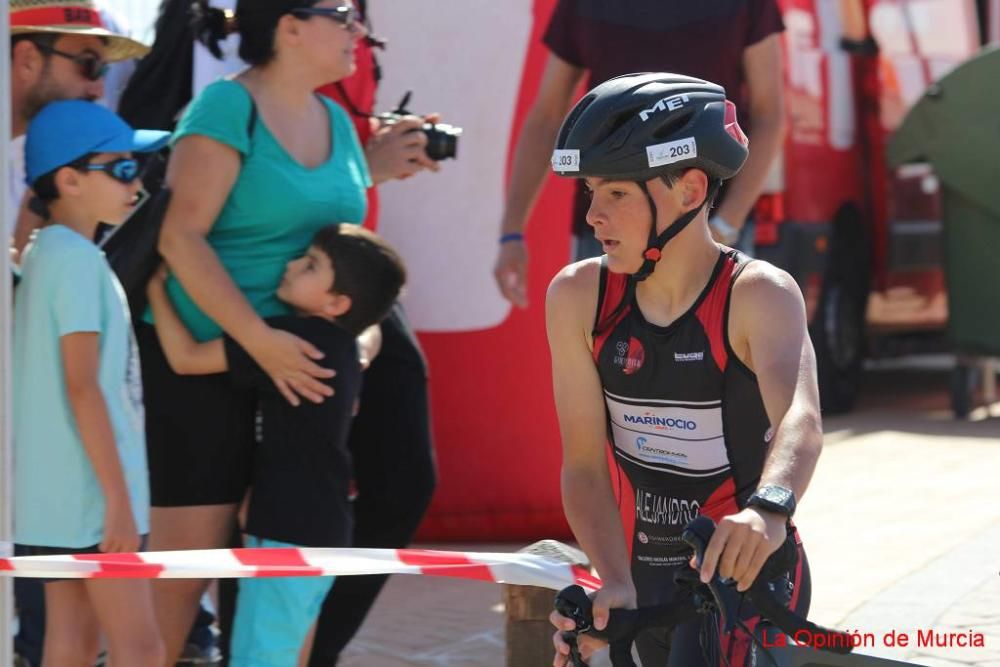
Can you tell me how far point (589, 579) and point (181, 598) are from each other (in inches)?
52.4

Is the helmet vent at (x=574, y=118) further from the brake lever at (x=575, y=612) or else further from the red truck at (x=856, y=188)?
the red truck at (x=856, y=188)

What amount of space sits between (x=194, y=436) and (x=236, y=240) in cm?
48

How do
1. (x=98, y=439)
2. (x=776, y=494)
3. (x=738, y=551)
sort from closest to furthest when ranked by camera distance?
(x=738, y=551) < (x=776, y=494) < (x=98, y=439)

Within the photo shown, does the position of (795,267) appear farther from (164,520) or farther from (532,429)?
(164,520)

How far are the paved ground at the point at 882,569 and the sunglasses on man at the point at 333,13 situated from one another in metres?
1.84

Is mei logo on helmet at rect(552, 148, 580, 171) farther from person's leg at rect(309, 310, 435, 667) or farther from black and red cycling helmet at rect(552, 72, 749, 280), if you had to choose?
person's leg at rect(309, 310, 435, 667)

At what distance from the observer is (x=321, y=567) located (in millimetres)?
3178

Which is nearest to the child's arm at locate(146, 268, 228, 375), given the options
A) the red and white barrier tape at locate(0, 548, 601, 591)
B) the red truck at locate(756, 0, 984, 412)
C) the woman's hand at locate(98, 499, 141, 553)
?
the woman's hand at locate(98, 499, 141, 553)

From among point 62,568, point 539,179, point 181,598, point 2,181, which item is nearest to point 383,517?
point 181,598

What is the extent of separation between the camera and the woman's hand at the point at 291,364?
3.99 meters

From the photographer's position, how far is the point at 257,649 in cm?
398

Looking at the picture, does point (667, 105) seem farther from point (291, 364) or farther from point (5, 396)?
point (291, 364)

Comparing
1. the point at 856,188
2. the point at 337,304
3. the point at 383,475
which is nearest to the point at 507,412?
the point at 383,475

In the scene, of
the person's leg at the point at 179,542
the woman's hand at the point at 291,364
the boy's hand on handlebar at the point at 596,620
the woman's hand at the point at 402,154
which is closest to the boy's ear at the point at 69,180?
the woman's hand at the point at 291,364
